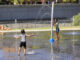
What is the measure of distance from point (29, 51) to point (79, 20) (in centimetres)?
2602

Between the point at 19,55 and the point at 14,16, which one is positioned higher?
the point at 19,55

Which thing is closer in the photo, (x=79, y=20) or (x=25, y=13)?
(x=79, y=20)

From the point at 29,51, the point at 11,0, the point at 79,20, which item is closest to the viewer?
the point at 29,51

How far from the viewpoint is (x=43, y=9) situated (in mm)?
84062

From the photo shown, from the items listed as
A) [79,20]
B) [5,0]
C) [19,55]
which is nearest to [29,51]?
[19,55]

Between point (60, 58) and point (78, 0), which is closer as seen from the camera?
point (60, 58)

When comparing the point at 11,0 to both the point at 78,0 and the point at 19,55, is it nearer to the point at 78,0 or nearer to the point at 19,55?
the point at 78,0

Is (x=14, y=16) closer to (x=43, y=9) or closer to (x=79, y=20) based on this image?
(x=43, y=9)

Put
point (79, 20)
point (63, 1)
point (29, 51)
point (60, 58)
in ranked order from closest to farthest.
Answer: point (60, 58) → point (29, 51) → point (79, 20) → point (63, 1)

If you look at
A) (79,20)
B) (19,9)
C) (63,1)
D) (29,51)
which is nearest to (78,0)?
(63,1)

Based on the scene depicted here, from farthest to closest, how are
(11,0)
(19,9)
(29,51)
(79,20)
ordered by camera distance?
(11,0)
(19,9)
(79,20)
(29,51)

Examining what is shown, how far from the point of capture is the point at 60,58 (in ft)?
51.3

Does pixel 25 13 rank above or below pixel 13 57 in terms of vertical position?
below

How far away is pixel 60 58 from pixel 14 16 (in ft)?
215
